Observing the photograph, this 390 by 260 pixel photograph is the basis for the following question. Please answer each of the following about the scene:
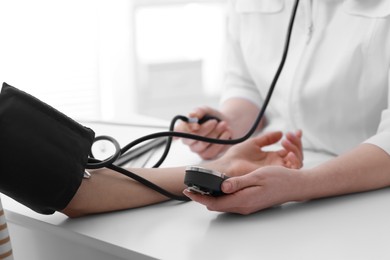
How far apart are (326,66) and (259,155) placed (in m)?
0.20

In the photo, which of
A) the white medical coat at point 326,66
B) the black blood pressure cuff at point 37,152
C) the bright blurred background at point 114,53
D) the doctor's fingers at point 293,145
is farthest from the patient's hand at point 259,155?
the bright blurred background at point 114,53

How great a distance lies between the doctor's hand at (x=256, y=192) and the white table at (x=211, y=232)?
0.01m

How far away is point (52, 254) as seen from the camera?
764 millimetres

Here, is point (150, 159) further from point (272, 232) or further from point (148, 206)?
point (272, 232)

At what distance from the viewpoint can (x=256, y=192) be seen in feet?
2.45

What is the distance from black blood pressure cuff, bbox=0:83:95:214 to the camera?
2.22ft

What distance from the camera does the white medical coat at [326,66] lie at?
0.99 m

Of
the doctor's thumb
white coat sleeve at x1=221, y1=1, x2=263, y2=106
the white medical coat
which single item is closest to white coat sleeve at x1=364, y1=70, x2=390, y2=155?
the white medical coat

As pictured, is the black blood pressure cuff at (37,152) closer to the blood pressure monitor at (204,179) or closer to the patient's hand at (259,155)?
the blood pressure monitor at (204,179)

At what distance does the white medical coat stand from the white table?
0.56 ft

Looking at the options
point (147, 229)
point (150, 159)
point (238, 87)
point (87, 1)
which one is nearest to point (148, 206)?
point (147, 229)

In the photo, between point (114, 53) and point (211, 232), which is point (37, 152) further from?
point (114, 53)

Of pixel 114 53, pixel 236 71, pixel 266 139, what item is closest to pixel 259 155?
pixel 266 139

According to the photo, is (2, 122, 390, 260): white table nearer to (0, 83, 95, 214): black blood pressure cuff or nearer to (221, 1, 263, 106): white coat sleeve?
(0, 83, 95, 214): black blood pressure cuff
